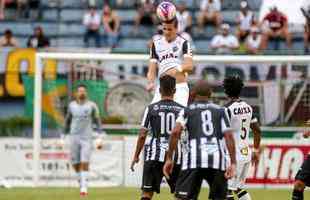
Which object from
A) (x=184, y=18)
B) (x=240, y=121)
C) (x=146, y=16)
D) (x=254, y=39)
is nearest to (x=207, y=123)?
(x=240, y=121)

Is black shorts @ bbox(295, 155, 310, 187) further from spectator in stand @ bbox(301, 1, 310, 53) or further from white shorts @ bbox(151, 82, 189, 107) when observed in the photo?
spectator in stand @ bbox(301, 1, 310, 53)

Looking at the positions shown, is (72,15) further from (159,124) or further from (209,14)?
(159,124)

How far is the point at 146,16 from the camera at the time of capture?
108ft

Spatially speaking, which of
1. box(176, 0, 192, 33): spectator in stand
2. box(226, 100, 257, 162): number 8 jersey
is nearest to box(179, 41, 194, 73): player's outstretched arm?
box(226, 100, 257, 162): number 8 jersey

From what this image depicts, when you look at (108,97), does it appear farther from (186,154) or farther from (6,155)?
(186,154)

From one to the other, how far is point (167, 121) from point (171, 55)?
245 cm

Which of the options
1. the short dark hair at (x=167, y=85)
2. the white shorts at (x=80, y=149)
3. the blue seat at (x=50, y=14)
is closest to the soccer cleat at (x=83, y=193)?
the white shorts at (x=80, y=149)

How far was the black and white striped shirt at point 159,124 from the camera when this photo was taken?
14719 millimetres

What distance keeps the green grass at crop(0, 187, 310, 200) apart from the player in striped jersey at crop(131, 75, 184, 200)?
5.93 m

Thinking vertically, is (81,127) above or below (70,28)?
below

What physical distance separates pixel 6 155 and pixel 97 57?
3474mm

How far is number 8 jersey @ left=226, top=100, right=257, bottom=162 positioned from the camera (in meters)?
15.7

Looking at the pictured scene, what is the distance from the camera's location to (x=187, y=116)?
43.5 feet

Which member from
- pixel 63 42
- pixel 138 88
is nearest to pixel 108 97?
pixel 138 88
